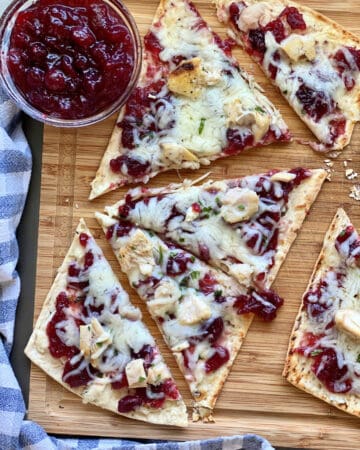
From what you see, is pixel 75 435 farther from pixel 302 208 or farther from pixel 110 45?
pixel 110 45

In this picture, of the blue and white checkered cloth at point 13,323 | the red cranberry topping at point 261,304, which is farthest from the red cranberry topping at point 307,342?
the blue and white checkered cloth at point 13,323

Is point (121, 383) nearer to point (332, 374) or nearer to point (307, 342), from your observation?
point (307, 342)

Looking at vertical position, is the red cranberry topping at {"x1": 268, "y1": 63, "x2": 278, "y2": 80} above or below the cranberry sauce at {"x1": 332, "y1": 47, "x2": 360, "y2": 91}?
below

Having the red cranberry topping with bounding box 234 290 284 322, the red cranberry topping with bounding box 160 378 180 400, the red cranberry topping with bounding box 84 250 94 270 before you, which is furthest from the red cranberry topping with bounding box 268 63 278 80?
the red cranberry topping with bounding box 160 378 180 400

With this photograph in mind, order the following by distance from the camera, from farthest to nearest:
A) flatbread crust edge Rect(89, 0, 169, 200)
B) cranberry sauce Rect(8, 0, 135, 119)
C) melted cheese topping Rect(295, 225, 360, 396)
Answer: flatbread crust edge Rect(89, 0, 169, 200), melted cheese topping Rect(295, 225, 360, 396), cranberry sauce Rect(8, 0, 135, 119)

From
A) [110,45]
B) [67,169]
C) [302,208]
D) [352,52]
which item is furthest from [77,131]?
[352,52]

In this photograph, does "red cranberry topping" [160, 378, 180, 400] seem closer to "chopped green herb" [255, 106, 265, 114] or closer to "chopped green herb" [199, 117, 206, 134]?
"chopped green herb" [199, 117, 206, 134]

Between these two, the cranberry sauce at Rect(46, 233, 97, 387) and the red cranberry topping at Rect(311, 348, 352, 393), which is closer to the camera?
the red cranberry topping at Rect(311, 348, 352, 393)

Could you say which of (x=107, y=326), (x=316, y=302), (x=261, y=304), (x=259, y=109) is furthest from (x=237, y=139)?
(x=107, y=326)
